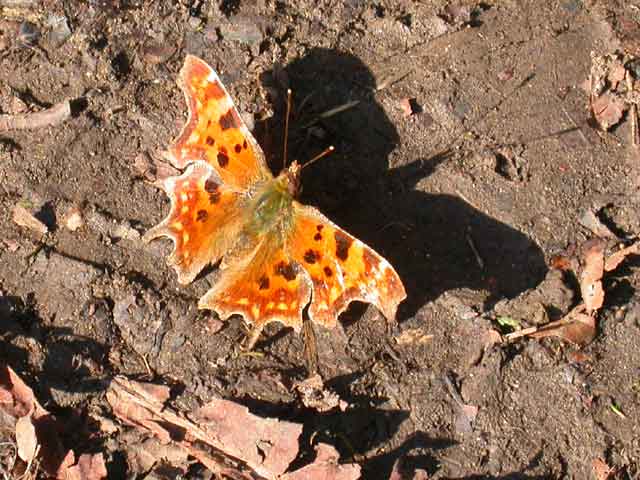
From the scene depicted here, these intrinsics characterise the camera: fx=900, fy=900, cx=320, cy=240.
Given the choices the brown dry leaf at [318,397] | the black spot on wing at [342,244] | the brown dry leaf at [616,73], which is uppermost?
the brown dry leaf at [616,73]

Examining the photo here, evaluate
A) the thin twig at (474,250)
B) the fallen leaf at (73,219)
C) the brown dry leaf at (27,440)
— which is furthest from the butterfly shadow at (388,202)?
the brown dry leaf at (27,440)

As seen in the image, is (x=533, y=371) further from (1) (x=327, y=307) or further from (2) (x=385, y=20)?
(2) (x=385, y=20)

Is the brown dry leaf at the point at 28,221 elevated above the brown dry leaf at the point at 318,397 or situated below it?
above

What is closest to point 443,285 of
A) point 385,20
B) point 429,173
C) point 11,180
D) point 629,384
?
point 429,173

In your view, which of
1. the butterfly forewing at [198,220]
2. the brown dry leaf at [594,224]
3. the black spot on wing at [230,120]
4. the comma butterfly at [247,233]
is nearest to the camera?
the comma butterfly at [247,233]

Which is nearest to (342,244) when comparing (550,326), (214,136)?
(214,136)

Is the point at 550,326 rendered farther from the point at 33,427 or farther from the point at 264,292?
the point at 33,427

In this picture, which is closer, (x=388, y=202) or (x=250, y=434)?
(x=250, y=434)

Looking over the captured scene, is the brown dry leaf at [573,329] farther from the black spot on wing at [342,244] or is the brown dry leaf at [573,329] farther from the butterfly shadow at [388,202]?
the black spot on wing at [342,244]
